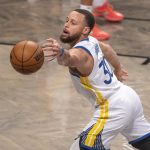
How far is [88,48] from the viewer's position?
3.93 metres

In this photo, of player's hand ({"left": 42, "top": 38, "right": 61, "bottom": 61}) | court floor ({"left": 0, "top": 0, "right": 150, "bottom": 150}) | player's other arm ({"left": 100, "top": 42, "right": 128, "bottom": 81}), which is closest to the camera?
player's hand ({"left": 42, "top": 38, "right": 61, "bottom": 61})

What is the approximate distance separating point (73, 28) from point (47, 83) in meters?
2.58

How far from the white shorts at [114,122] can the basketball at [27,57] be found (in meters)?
0.61

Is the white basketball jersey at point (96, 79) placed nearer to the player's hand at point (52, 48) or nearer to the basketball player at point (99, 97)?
the basketball player at point (99, 97)

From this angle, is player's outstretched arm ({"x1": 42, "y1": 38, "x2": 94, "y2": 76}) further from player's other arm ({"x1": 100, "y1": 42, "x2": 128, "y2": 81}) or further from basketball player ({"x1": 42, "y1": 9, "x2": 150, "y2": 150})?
player's other arm ({"x1": 100, "y1": 42, "x2": 128, "y2": 81})

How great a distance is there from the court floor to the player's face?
4.67ft

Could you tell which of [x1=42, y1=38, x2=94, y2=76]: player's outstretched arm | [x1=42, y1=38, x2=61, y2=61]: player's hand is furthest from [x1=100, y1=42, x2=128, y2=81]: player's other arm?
[x1=42, y1=38, x2=61, y2=61]: player's hand

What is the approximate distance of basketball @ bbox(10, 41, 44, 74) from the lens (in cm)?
394

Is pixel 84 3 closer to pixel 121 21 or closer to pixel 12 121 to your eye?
pixel 121 21

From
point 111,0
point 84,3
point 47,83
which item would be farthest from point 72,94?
point 111,0

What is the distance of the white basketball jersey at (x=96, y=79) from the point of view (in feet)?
13.0

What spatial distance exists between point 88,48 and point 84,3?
378cm

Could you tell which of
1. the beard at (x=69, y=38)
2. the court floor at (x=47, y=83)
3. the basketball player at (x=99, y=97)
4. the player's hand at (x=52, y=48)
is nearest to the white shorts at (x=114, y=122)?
the basketball player at (x=99, y=97)

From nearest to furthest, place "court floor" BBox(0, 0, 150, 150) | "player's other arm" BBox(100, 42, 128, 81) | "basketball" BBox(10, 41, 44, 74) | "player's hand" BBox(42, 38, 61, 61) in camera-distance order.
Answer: "player's hand" BBox(42, 38, 61, 61) → "basketball" BBox(10, 41, 44, 74) → "player's other arm" BBox(100, 42, 128, 81) → "court floor" BBox(0, 0, 150, 150)
